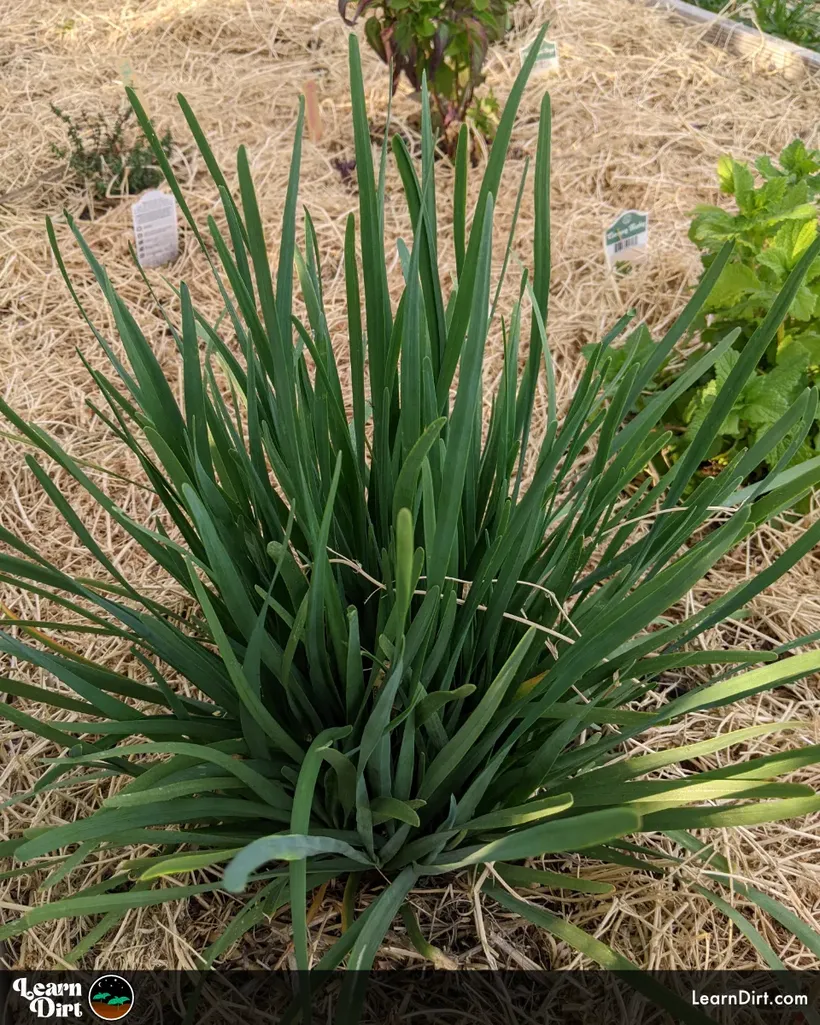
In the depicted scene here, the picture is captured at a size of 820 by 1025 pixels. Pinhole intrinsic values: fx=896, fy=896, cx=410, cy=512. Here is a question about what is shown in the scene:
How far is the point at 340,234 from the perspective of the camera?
5.96 feet

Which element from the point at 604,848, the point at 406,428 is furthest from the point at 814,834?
the point at 406,428

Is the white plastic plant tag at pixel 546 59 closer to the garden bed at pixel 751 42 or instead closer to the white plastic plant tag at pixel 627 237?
the garden bed at pixel 751 42

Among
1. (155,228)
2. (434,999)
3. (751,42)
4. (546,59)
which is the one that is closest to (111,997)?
(434,999)

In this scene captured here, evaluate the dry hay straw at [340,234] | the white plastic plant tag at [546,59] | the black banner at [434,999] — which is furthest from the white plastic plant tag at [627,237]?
the black banner at [434,999]

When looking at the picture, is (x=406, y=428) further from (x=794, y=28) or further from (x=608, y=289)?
(x=794, y=28)

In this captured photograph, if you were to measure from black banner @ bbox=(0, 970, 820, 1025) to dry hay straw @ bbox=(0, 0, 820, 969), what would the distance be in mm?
16

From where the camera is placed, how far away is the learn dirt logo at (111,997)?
775 mm

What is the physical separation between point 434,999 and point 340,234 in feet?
4.74

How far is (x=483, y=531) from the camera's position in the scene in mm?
741

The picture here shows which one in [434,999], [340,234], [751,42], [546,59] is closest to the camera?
[434,999]

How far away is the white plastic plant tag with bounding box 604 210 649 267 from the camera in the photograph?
1.65 metres

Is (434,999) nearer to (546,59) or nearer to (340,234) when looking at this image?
(340,234)

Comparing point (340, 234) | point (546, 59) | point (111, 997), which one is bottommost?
point (111, 997)

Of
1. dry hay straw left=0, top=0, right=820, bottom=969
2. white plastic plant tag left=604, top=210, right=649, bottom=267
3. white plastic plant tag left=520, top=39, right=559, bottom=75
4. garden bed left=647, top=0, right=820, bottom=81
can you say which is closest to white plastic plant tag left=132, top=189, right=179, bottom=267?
dry hay straw left=0, top=0, right=820, bottom=969
